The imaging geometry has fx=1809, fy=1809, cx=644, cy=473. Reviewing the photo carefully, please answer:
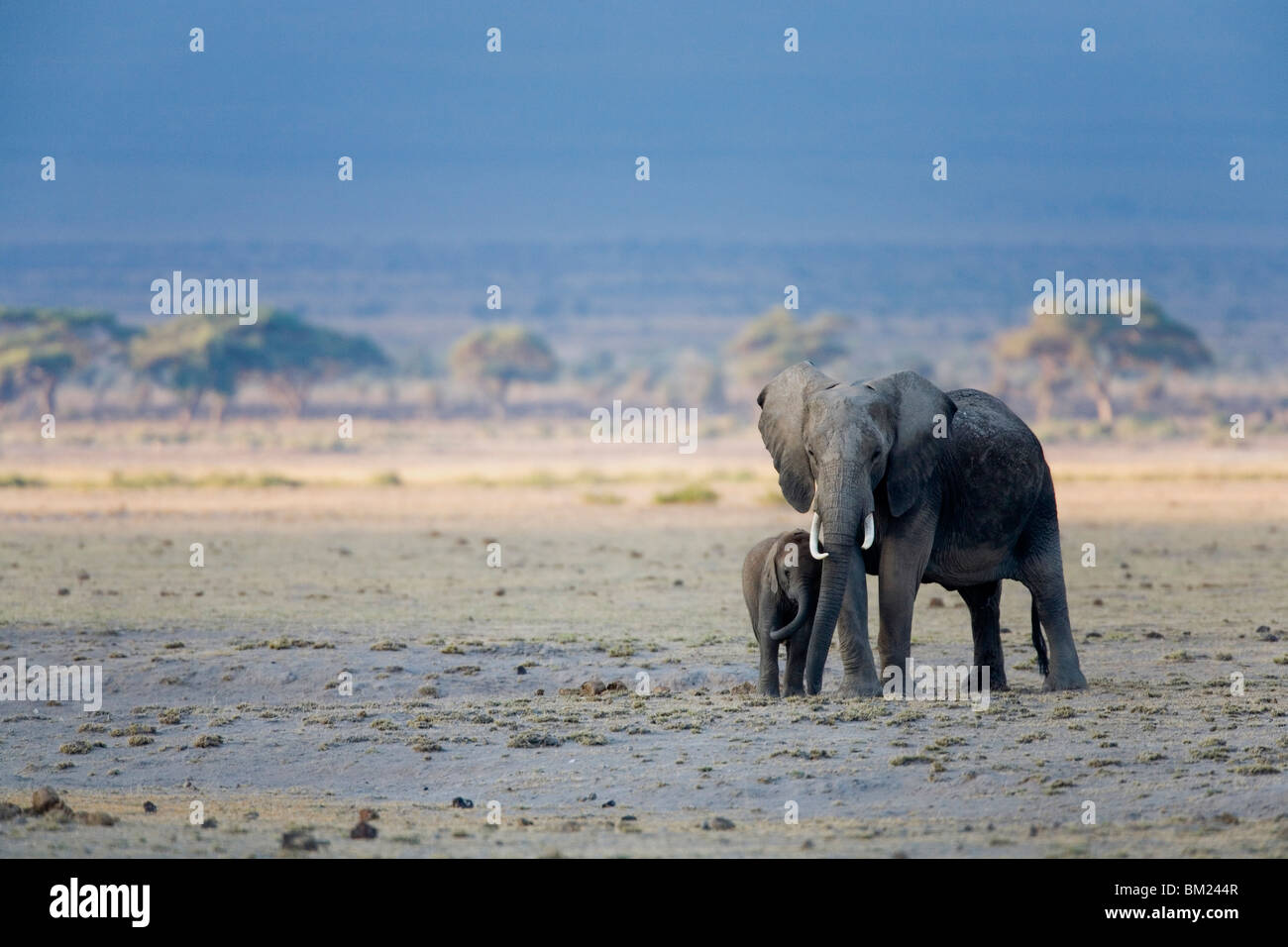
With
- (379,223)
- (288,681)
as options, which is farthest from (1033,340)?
(379,223)

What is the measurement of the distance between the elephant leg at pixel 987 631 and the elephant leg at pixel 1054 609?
364 mm

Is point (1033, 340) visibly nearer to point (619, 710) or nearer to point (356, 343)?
point (356, 343)

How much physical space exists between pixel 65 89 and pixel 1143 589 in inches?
6005

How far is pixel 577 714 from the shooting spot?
1240 cm

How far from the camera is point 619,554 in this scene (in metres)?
25.6

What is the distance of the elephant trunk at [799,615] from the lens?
12195 millimetres

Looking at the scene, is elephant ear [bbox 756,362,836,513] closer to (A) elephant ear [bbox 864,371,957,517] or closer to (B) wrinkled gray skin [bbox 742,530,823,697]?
(B) wrinkled gray skin [bbox 742,530,823,697]

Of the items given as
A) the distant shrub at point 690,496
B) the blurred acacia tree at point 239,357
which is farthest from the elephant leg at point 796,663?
the blurred acacia tree at point 239,357

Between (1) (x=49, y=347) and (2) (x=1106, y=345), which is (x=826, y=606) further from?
(2) (x=1106, y=345)

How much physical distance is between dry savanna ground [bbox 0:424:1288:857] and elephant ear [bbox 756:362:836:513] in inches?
59.9

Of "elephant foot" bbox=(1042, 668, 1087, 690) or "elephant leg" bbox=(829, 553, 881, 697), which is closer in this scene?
"elephant leg" bbox=(829, 553, 881, 697)

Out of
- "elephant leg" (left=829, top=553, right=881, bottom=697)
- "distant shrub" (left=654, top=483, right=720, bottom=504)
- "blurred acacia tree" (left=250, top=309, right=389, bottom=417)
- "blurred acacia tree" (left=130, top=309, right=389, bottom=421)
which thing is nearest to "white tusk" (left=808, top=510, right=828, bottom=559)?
"elephant leg" (left=829, top=553, right=881, bottom=697)

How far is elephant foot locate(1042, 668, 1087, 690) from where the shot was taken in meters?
13.0
